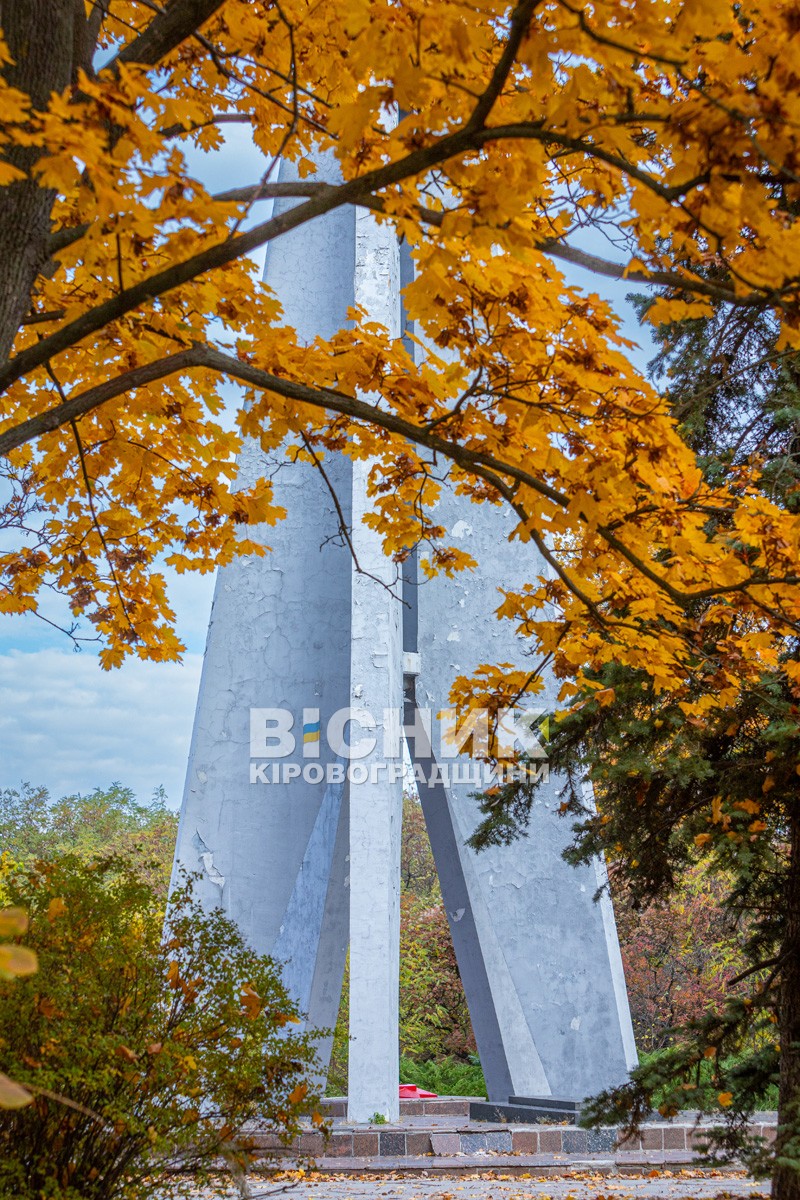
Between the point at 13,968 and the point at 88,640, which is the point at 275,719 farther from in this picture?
the point at 13,968

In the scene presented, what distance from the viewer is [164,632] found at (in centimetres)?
365

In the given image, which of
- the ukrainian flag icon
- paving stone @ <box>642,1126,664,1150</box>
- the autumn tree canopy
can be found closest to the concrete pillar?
the ukrainian flag icon

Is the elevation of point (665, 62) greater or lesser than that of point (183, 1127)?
greater

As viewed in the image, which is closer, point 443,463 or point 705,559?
point 705,559

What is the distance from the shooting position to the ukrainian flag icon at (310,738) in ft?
24.1

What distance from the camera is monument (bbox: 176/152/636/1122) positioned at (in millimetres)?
6480

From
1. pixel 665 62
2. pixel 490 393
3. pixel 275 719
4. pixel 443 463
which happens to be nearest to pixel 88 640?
pixel 490 393

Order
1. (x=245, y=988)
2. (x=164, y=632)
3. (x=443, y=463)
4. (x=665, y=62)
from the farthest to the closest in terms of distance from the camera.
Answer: (x=443, y=463) < (x=164, y=632) < (x=245, y=988) < (x=665, y=62)

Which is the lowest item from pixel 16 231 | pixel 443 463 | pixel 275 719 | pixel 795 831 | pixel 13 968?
pixel 13 968

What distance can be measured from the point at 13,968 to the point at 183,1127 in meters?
2.20

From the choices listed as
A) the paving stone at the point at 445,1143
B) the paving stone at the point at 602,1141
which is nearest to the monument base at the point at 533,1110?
the paving stone at the point at 602,1141

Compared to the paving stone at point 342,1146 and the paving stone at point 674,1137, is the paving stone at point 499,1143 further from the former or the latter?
the paving stone at point 674,1137

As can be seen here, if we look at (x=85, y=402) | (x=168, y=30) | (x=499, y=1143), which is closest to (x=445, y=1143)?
(x=499, y=1143)

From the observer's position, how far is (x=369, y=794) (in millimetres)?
6230
